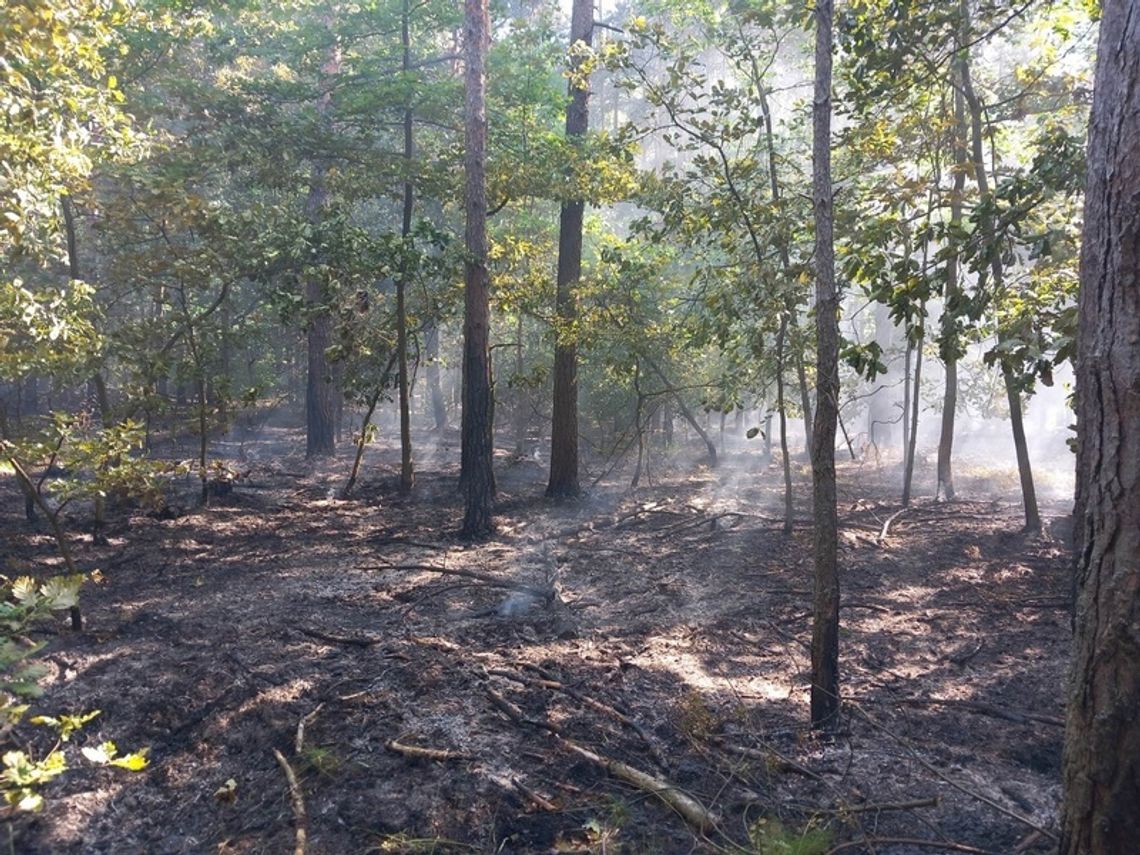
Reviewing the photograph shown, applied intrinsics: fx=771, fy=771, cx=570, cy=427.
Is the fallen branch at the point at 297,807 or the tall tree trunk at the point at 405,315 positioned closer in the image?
the fallen branch at the point at 297,807

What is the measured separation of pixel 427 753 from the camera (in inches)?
190

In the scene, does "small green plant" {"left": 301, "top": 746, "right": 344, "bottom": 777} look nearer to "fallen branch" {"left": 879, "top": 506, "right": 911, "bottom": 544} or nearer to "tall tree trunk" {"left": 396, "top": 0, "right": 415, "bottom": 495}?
"tall tree trunk" {"left": 396, "top": 0, "right": 415, "bottom": 495}

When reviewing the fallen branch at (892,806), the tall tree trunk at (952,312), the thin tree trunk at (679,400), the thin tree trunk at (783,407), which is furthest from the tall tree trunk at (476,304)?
the fallen branch at (892,806)

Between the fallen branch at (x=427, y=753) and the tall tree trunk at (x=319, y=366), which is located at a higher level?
the tall tree trunk at (x=319, y=366)

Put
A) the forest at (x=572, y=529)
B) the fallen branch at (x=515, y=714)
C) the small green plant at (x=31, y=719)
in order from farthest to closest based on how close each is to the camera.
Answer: the fallen branch at (x=515, y=714)
the forest at (x=572, y=529)
the small green plant at (x=31, y=719)

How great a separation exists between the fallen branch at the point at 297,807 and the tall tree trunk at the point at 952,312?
17.3ft

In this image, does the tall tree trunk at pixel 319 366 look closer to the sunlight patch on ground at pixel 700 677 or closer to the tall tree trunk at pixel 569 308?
the tall tree trunk at pixel 569 308

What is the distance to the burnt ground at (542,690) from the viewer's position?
428cm

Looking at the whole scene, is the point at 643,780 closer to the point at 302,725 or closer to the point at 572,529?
the point at 302,725

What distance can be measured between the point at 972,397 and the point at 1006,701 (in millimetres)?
23908

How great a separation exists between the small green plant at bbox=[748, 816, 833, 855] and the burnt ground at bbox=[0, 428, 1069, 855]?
2cm

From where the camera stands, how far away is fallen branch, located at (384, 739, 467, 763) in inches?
190

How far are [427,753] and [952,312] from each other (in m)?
4.94

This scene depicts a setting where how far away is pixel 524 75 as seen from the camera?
1407 centimetres
